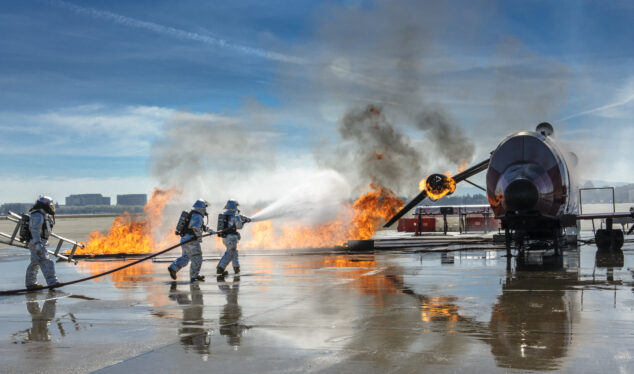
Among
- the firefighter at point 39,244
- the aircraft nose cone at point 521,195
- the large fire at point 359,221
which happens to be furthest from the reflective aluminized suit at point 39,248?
the large fire at point 359,221

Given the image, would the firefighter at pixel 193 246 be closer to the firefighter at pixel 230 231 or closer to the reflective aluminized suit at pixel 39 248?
the firefighter at pixel 230 231

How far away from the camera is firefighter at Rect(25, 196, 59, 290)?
13.8m

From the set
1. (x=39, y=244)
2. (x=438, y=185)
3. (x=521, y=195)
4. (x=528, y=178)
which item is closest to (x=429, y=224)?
(x=438, y=185)

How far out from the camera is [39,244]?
45.1 ft

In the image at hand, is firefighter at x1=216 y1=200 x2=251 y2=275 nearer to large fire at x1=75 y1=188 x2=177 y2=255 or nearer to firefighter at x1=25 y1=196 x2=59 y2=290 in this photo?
firefighter at x1=25 y1=196 x2=59 y2=290

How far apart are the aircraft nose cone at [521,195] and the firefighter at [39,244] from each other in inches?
496

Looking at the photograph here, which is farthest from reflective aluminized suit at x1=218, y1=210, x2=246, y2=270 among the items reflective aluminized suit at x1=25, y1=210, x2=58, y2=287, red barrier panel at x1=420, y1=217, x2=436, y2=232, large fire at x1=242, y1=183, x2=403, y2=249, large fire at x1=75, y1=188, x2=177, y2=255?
red barrier panel at x1=420, y1=217, x2=436, y2=232

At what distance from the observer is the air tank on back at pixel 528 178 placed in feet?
Result: 58.0

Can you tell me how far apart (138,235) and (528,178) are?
17.6m

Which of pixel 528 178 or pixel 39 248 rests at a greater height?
pixel 528 178

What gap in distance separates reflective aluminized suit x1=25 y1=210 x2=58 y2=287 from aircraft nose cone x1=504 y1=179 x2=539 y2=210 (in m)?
12.6

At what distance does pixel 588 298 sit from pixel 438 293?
2.76 metres

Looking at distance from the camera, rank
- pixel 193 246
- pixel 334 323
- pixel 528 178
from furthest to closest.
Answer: pixel 528 178
pixel 193 246
pixel 334 323

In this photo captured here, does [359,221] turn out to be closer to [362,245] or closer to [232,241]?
[362,245]
